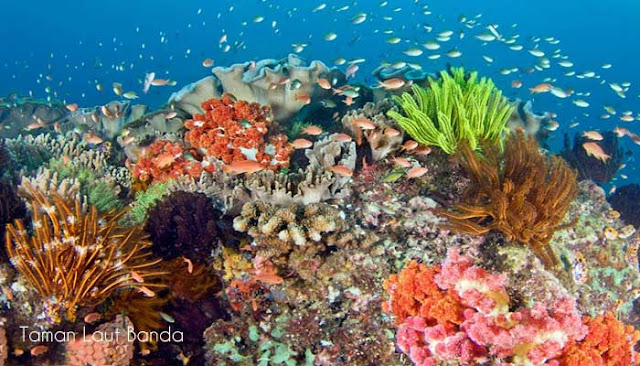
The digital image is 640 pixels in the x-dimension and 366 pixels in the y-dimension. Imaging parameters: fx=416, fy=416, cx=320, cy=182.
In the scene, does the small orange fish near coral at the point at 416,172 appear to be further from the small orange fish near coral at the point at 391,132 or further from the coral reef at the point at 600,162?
the coral reef at the point at 600,162

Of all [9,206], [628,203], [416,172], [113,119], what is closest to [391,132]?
[416,172]

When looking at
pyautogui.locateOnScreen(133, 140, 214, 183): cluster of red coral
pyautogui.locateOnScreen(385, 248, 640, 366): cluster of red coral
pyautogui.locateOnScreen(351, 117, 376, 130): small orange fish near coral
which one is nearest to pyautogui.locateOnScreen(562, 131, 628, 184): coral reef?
pyautogui.locateOnScreen(351, 117, 376, 130): small orange fish near coral

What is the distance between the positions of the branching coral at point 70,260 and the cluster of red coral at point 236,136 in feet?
8.77

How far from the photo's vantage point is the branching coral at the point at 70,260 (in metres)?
4.19

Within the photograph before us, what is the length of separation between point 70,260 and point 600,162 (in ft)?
44.5

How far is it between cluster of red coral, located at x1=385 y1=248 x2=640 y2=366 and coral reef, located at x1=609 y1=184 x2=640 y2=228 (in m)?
9.90

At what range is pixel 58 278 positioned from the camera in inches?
166

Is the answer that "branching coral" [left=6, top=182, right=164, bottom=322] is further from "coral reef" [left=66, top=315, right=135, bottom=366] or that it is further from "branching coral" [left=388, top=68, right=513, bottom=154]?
"branching coral" [left=388, top=68, right=513, bottom=154]

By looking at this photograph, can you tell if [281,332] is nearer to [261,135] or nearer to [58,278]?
[58,278]

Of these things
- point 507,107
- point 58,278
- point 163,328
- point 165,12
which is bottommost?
point 163,328

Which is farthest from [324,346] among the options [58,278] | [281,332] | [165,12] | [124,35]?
[165,12]

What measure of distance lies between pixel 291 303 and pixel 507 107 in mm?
4659

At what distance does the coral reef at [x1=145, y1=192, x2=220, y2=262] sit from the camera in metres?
5.54

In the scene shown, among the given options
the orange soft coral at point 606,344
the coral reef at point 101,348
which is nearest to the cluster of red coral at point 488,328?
the orange soft coral at point 606,344
